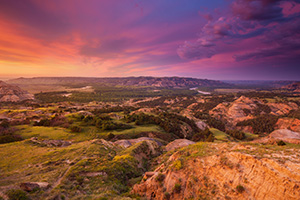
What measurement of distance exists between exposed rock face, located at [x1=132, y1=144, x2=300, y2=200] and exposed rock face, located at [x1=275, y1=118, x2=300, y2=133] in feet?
395

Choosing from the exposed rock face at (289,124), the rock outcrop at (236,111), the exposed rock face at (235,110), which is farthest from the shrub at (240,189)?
the exposed rock face at (235,110)

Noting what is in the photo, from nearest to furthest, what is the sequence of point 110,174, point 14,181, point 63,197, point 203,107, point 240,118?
point 63,197 → point 14,181 → point 110,174 → point 240,118 → point 203,107

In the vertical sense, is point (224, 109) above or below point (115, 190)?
below

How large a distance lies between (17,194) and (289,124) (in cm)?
15159

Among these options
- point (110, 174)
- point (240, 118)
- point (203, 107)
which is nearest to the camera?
point (110, 174)

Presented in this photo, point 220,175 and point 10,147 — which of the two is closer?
point 220,175

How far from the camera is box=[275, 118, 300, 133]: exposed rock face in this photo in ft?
309

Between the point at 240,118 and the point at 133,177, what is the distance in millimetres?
150410

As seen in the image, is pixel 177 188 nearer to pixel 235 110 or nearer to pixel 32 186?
pixel 32 186

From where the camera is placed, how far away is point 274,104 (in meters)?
150

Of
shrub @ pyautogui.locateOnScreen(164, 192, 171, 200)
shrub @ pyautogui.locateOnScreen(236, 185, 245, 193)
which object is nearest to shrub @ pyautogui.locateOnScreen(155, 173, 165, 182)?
shrub @ pyautogui.locateOnScreen(164, 192, 171, 200)

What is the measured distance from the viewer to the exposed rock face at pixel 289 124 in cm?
9411

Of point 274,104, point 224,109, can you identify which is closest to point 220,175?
point 224,109

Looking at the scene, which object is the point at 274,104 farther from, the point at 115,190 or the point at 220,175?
the point at 115,190
